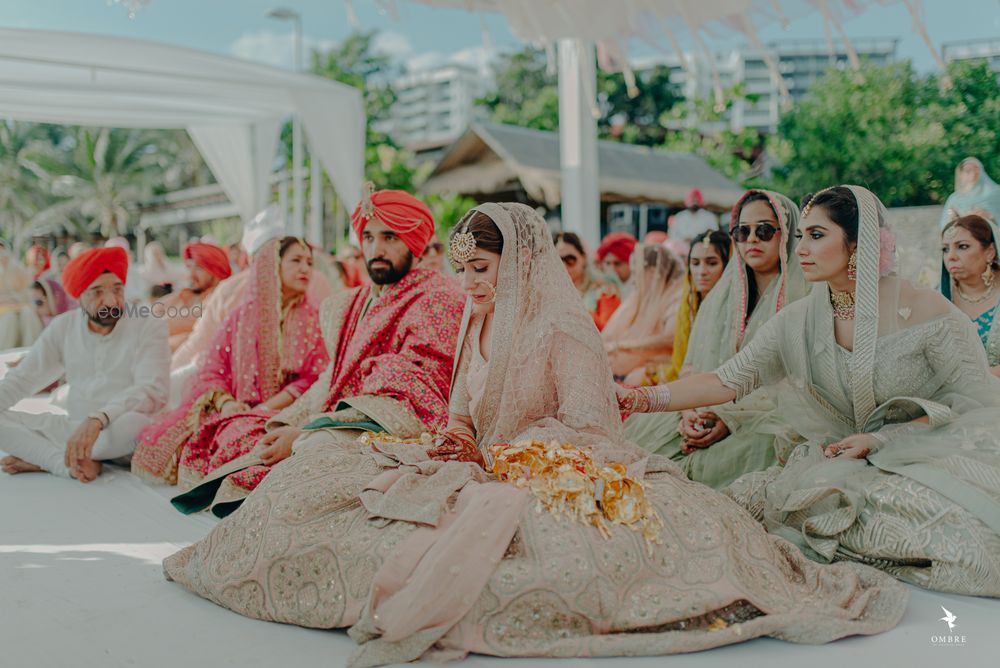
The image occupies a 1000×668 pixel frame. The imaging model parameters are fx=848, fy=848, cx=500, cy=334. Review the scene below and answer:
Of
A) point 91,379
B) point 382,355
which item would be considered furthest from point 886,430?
point 91,379

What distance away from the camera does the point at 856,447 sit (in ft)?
9.10

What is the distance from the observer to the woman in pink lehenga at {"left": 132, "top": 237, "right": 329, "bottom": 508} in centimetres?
400

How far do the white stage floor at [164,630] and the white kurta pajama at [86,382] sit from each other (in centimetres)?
121

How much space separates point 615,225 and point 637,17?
11764 millimetres

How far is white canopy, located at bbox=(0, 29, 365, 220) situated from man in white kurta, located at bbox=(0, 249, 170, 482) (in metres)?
4.49

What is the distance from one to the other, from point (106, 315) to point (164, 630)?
2.57m

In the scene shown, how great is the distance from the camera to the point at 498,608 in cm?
204

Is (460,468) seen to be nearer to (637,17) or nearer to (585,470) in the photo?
(585,470)

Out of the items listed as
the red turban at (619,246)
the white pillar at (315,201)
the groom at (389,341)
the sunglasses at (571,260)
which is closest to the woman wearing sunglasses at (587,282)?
the sunglasses at (571,260)

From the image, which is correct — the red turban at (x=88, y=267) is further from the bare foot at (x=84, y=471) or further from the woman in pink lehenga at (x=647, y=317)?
the woman in pink lehenga at (x=647, y=317)

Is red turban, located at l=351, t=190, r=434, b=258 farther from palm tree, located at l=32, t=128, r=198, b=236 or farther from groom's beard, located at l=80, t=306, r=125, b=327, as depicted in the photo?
palm tree, located at l=32, t=128, r=198, b=236

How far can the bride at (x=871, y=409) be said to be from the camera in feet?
8.13

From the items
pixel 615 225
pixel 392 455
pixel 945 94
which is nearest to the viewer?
pixel 392 455

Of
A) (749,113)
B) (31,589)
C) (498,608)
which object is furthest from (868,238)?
(749,113)
